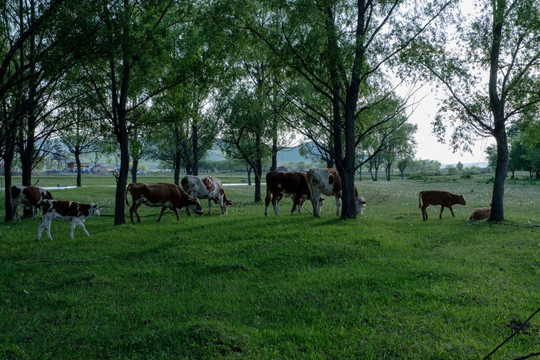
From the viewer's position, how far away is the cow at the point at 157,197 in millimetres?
19297

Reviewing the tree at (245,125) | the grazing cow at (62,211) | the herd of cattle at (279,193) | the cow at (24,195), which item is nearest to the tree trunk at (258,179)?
the tree at (245,125)

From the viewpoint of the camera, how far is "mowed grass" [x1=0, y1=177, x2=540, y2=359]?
5984 mm

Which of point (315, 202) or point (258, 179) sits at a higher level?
point (258, 179)

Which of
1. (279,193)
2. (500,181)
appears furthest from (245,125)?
(500,181)

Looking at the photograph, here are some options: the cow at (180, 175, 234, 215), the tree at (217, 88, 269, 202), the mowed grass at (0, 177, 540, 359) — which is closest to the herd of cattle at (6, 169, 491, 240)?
the cow at (180, 175, 234, 215)

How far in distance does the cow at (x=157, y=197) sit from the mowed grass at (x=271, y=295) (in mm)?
4104

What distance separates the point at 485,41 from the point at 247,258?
1558 cm

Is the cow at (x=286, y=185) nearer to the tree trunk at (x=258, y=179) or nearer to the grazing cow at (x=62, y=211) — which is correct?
the grazing cow at (x=62, y=211)

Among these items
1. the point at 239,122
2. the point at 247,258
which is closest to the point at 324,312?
the point at 247,258

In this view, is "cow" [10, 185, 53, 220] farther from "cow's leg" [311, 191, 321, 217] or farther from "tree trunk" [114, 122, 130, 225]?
"cow's leg" [311, 191, 321, 217]

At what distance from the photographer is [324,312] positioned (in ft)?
24.1

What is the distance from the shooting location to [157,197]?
19.6 metres

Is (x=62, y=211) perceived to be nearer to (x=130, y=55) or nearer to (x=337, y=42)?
(x=130, y=55)

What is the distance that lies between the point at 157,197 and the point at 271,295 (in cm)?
1278
